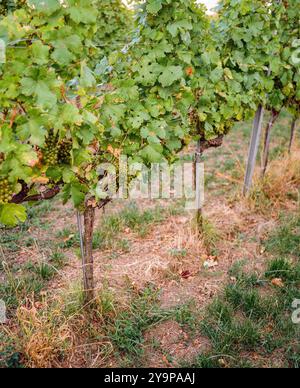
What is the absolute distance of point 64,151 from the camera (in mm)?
2338

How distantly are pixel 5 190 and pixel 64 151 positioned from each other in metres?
0.43

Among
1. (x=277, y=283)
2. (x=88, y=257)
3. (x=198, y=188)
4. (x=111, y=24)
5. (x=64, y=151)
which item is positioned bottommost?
(x=277, y=283)

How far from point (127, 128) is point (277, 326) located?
1.90m

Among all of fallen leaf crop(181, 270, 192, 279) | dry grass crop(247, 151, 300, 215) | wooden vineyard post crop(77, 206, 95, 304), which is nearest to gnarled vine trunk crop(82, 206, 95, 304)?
wooden vineyard post crop(77, 206, 95, 304)

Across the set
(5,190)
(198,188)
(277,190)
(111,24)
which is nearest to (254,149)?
(277,190)

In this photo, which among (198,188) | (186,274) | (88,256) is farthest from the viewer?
(198,188)

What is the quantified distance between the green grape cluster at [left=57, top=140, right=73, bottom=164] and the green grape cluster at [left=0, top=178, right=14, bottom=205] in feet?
1.18

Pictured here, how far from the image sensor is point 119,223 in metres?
4.45

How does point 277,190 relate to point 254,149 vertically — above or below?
below

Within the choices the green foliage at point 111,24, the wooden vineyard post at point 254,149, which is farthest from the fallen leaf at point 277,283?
the green foliage at point 111,24

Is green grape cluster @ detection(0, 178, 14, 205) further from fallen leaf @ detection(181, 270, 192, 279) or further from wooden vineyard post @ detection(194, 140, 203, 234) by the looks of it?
wooden vineyard post @ detection(194, 140, 203, 234)

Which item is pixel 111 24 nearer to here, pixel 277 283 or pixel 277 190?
pixel 277 190

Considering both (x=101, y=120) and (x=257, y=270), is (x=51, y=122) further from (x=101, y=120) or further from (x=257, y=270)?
(x=257, y=270)
